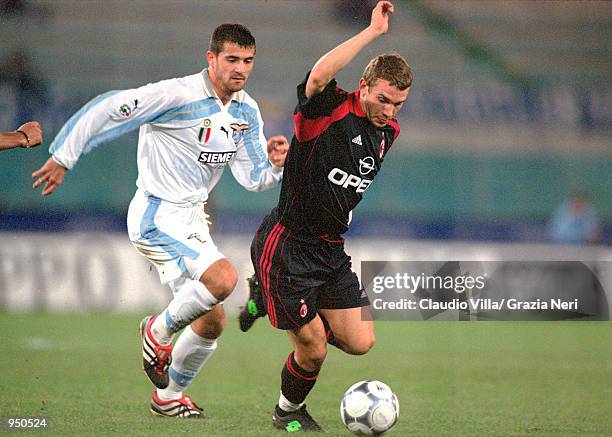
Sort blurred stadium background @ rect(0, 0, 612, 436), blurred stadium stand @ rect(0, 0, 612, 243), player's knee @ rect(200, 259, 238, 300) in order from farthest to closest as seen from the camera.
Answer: blurred stadium stand @ rect(0, 0, 612, 243), blurred stadium background @ rect(0, 0, 612, 436), player's knee @ rect(200, 259, 238, 300)

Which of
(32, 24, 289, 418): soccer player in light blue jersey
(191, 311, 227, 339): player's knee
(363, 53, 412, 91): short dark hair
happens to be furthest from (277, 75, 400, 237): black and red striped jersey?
(191, 311, 227, 339): player's knee

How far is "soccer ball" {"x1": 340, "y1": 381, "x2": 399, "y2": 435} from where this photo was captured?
4.12 meters

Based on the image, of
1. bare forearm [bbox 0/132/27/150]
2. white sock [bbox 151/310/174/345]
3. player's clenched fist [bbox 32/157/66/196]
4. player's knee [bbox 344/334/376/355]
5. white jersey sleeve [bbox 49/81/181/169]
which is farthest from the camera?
white sock [bbox 151/310/174/345]

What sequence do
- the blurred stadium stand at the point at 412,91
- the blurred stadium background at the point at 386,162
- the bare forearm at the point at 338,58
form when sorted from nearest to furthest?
1. the bare forearm at the point at 338,58
2. the blurred stadium background at the point at 386,162
3. the blurred stadium stand at the point at 412,91

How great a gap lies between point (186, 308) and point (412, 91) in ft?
19.2

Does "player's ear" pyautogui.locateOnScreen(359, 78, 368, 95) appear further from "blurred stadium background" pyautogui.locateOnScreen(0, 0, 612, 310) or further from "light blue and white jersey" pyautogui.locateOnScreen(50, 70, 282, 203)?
"blurred stadium background" pyautogui.locateOnScreen(0, 0, 612, 310)

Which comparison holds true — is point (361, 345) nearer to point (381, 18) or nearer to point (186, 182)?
point (186, 182)

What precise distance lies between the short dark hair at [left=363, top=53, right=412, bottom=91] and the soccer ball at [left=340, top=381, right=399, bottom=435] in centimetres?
141

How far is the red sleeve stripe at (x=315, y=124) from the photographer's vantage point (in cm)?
416

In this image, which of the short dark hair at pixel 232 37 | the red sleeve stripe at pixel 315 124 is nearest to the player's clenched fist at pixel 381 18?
the red sleeve stripe at pixel 315 124

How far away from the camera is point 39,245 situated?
959cm

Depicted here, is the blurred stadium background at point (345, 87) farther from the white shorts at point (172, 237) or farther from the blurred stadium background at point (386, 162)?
the white shorts at point (172, 237)

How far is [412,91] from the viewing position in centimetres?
988

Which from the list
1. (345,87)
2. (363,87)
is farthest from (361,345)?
(345,87)
